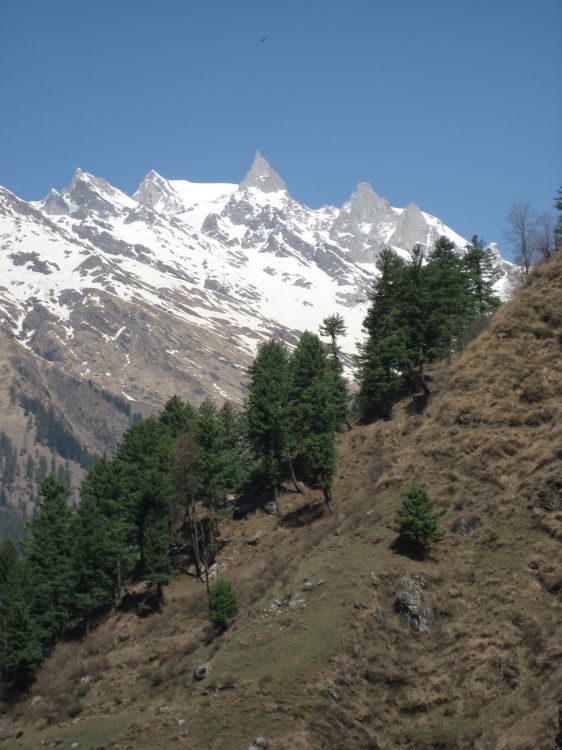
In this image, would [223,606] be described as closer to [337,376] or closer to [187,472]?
[187,472]

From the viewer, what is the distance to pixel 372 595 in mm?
36906

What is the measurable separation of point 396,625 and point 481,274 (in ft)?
184

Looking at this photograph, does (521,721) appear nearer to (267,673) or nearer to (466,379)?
(267,673)

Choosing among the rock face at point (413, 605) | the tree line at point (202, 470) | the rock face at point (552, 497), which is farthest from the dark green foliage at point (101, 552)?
the rock face at point (552, 497)

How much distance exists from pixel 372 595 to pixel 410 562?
122 inches

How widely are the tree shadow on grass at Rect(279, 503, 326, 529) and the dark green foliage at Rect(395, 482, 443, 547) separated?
15.2 metres

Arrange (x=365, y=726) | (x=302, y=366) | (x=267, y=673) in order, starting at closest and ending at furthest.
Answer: (x=365, y=726) → (x=267, y=673) → (x=302, y=366)

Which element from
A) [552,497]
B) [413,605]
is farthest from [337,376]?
[413,605]

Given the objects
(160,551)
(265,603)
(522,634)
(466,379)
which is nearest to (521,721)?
(522,634)

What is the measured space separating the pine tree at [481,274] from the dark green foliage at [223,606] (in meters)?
48.4

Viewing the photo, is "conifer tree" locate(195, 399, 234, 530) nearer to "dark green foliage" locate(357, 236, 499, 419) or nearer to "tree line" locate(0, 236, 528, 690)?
"tree line" locate(0, 236, 528, 690)

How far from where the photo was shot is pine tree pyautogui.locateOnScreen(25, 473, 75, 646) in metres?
59.4

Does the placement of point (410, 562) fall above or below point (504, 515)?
below

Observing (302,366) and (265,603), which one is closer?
(265,603)
